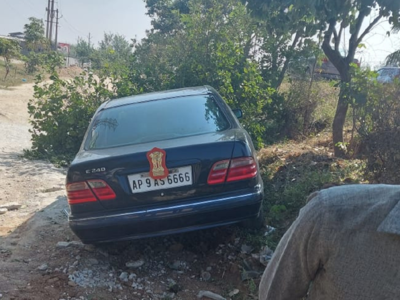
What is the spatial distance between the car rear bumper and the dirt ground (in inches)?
14.4

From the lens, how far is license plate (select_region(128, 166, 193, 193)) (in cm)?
352

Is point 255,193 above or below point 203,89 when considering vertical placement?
below

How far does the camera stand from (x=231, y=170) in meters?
3.61

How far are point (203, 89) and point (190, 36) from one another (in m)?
4.97

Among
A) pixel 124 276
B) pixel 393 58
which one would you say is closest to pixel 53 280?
pixel 124 276

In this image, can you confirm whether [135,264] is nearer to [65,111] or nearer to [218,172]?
[218,172]

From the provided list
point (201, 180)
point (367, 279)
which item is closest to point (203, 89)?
point (201, 180)

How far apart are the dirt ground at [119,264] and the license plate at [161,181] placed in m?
0.78

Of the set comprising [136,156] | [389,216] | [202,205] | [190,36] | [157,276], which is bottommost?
[157,276]

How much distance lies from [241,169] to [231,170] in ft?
0.29

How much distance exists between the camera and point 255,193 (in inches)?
144

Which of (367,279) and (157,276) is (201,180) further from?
(367,279)

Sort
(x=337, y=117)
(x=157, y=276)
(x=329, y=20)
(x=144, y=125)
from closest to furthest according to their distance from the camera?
1. (x=157, y=276)
2. (x=144, y=125)
3. (x=329, y=20)
4. (x=337, y=117)

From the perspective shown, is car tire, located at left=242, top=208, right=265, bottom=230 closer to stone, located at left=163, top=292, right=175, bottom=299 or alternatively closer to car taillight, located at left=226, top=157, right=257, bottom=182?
car taillight, located at left=226, top=157, right=257, bottom=182
